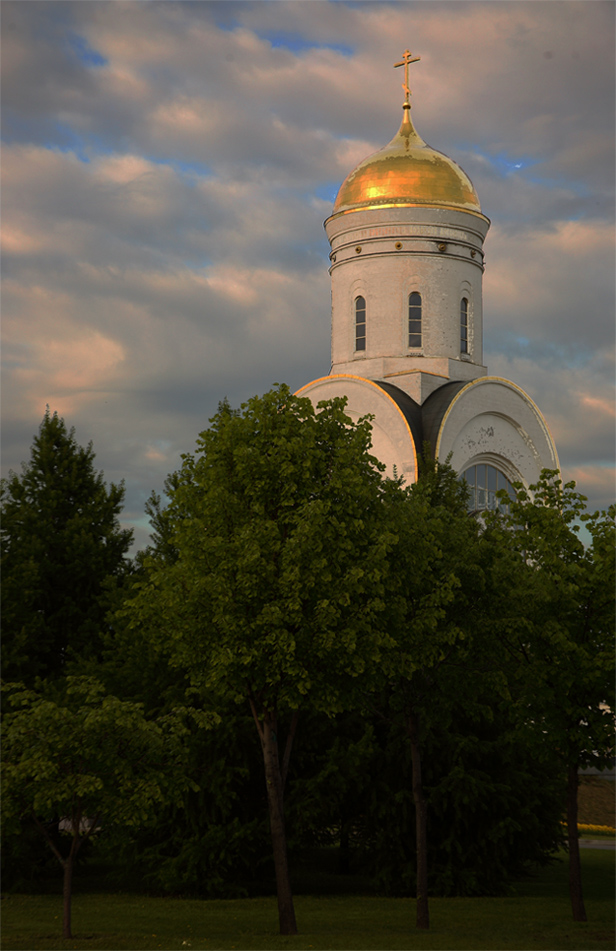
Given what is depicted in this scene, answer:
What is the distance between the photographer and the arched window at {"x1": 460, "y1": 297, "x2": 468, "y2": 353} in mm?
34531

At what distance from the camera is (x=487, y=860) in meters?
19.6

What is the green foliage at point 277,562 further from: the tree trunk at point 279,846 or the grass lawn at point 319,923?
the grass lawn at point 319,923

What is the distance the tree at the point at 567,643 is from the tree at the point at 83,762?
215 inches

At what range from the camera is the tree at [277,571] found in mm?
14469

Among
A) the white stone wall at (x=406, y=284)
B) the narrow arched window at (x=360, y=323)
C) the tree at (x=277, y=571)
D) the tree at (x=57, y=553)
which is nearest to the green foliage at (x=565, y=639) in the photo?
the tree at (x=277, y=571)

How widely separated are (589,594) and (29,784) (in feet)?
27.6

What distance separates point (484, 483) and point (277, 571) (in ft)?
64.1

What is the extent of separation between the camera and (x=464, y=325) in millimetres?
34750

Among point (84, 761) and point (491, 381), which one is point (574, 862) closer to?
point (84, 761)

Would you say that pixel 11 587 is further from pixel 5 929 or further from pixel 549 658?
pixel 549 658

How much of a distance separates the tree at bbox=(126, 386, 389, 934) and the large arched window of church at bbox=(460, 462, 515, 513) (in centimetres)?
1699

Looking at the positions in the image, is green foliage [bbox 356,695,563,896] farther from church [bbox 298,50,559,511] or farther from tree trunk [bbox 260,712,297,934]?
church [bbox 298,50,559,511]

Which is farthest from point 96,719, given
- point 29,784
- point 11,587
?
point 11,587

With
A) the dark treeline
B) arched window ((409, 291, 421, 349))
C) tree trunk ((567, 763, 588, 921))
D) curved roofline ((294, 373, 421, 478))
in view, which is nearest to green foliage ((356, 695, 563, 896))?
the dark treeline
